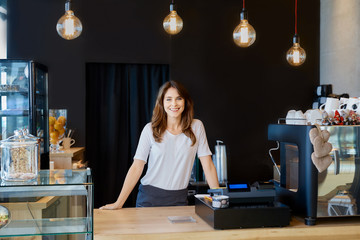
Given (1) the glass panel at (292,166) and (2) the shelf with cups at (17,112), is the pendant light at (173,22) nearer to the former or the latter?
(2) the shelf with cups at (17,112)

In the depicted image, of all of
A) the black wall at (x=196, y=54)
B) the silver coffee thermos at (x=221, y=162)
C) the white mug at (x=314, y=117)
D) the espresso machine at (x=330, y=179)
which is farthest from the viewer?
the black wall at (x=196, y=54)

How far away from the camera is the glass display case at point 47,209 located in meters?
1.66

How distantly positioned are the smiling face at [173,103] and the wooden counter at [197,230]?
0.86 metres

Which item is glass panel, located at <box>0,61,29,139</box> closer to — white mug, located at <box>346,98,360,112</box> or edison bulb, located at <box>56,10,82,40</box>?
edison bulb, located at <box>56,10,82,40</box>

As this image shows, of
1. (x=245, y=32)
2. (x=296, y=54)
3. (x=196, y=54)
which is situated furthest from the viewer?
(x=196, y=54)

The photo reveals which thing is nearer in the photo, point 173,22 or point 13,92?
point 173,22

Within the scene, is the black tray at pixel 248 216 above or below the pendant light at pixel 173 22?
below

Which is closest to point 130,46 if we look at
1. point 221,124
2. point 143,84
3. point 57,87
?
point 143,84

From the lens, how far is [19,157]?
70.9 inches

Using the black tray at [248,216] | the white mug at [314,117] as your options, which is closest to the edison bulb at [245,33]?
the white mug at [314,117]

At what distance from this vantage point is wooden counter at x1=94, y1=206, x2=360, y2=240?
6.48 feet

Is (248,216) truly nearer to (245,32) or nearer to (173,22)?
(245,32)

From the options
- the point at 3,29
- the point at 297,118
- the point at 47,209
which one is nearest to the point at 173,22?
the point at 297,118

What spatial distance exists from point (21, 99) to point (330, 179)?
11.9 ft
